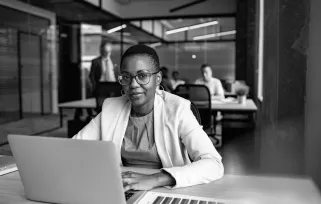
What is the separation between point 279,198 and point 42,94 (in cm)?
605

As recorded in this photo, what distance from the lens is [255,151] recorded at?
4.24m

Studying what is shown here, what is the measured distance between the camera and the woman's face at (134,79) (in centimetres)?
140

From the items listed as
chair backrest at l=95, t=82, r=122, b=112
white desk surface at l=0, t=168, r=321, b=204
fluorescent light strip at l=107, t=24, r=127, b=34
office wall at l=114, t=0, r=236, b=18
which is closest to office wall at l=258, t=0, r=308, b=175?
white desk surface at l=0, t=168, r=321, b=204

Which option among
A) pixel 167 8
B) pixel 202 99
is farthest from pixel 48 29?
pixel 202 99

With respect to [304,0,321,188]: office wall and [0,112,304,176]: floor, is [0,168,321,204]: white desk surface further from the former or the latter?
[304,0,321,188]: office wall

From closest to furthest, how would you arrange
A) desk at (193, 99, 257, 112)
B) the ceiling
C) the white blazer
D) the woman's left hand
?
1. the woman's left hand
2. the white blazer
3. desk at (193, 99, 257, 112)
4. the ceiling

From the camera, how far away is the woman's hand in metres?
1.09

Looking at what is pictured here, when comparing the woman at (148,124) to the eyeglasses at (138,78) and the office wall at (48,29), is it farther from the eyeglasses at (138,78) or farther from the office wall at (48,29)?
the office wall at (48,29)

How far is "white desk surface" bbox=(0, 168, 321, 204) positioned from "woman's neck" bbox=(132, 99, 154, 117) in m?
0.48

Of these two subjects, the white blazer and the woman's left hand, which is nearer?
the woman's left hand

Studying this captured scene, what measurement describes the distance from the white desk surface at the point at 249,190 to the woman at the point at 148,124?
125mm

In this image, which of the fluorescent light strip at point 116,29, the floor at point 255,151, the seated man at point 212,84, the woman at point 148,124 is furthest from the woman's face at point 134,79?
the fluorescent light strip at point 116,29

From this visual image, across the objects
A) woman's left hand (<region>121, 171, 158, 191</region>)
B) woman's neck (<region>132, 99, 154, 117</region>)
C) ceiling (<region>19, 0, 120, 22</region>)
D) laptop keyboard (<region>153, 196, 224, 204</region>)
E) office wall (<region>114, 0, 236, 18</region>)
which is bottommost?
laptop keyboard (<region>153, 196, 224, 204</region>)

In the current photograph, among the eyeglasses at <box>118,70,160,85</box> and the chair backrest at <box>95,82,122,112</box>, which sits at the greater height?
the eyeglasses at <box>118,70,160,85</box>
